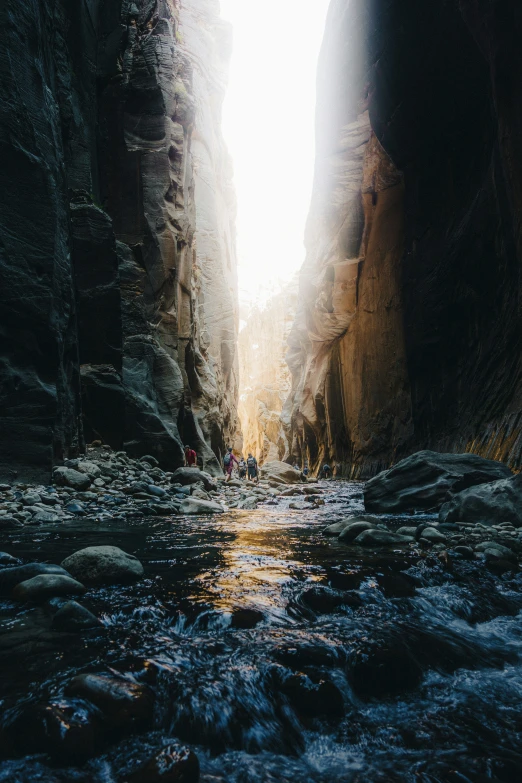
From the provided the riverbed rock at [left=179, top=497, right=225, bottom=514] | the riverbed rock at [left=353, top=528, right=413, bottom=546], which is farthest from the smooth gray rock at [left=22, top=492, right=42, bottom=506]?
the riverbed rock at [left=353, top=528, right=413, bottom=546]

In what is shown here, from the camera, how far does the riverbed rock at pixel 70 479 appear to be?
9.09 metres

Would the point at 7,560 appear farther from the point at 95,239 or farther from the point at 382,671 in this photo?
the point at 95,239

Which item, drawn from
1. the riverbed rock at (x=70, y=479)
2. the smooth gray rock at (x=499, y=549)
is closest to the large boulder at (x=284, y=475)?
the riverbed rock at (x=70, y=479)

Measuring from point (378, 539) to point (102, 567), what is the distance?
3.16 m

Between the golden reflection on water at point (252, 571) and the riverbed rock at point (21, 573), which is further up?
the riverbed rock at point (21, 573)

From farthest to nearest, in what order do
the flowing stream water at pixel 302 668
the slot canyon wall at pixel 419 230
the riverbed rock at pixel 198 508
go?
the slot canyon wall at pixel 419 230 < the riverbed rock at pixel 198 508 < the flowing stream water at pixel 302 668

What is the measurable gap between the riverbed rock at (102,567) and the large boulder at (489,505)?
4867 mm

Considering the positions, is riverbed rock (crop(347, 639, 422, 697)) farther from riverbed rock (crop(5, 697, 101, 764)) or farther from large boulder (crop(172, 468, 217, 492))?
large boulder (crop(172, 468, 217, 492))

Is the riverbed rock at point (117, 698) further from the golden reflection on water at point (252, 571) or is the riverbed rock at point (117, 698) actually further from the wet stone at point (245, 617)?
A: the golden reflection on water at point (252, 571)

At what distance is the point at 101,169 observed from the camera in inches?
782

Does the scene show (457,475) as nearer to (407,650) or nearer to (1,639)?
(407,650)

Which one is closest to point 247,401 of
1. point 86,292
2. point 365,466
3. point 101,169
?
point 365,466

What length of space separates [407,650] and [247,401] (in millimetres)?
74577

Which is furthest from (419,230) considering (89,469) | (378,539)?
(378,539)
